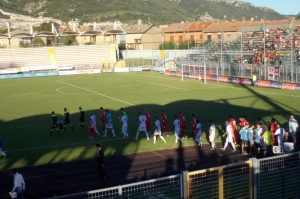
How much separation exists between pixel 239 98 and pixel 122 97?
10.6 meters

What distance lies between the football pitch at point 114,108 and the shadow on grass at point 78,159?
0.16 feet

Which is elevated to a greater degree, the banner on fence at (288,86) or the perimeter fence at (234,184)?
the perimeter fence at (234,184)

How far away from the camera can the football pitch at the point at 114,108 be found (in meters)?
20.0

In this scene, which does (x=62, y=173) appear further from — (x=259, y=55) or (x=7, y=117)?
(x=259, y=55)

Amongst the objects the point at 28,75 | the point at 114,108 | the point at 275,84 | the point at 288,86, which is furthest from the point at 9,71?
the point at 288,86

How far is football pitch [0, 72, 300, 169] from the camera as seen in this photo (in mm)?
20016

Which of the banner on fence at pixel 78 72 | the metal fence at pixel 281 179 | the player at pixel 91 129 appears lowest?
the player at pixel 91 129

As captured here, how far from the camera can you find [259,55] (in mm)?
49031

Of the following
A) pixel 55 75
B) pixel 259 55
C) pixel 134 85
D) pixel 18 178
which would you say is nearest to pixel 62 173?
pixel 18 178

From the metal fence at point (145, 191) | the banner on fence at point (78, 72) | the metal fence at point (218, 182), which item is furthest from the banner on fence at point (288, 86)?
the banner on fence at point (78, 72)

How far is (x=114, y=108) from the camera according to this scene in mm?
32719

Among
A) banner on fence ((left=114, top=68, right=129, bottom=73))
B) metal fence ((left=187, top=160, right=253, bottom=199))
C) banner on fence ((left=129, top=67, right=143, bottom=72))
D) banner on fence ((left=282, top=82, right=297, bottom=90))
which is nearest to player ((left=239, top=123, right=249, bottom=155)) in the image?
metal fence ((left=187, top=160, right=253, bottom=199))

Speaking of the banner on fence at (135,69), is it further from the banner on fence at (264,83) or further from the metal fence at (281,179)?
the metal fence at (281,179)

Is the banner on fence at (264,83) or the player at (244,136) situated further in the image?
the banner on fence at (264,83)
